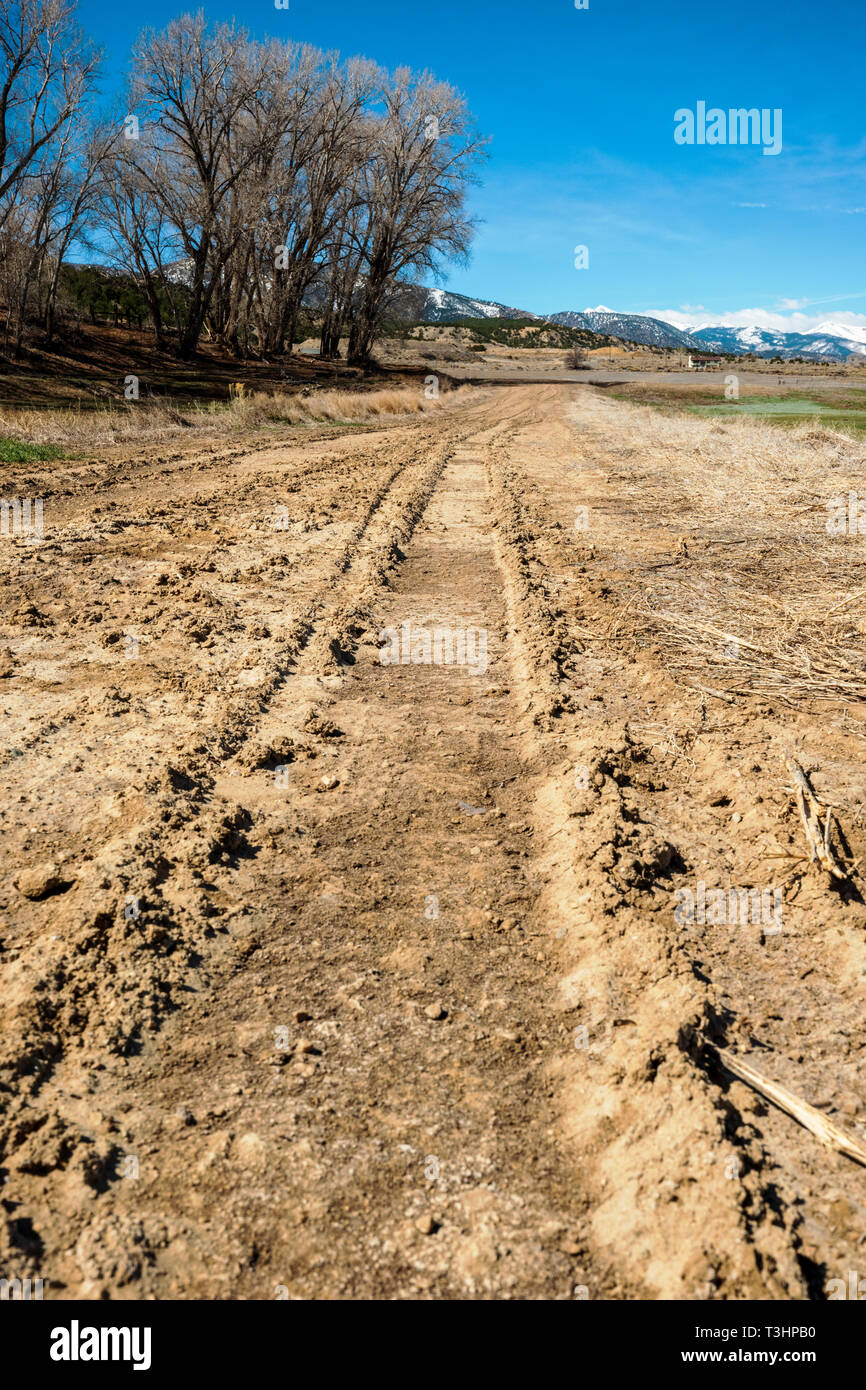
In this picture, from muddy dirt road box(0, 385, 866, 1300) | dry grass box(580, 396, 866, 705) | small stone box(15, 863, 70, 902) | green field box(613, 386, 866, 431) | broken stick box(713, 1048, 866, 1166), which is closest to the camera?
muddy dirt road box(0, 385, 866, 1300)

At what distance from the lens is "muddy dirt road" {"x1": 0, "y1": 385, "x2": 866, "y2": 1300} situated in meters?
2.15

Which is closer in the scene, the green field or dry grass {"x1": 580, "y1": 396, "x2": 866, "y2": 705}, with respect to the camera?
dry grass {"x1": 580, "y1": 396, "x2": 866, "y2": 705}

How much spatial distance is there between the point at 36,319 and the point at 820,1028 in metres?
37.1

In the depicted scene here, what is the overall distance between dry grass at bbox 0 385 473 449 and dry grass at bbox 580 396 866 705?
8.54 m

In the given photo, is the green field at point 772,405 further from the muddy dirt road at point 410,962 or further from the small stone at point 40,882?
the small stone at point 40,882

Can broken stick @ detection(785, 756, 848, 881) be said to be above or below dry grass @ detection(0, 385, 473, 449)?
below

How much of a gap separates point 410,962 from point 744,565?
651cm

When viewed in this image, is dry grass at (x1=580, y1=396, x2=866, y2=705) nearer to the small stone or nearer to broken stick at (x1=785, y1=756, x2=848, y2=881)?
broken stick at (x1=785, y1=756, x2=848, y2=881)

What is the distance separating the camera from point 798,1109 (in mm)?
2506

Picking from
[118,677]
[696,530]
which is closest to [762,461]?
[696,530]

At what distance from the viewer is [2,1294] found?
77.9 inches

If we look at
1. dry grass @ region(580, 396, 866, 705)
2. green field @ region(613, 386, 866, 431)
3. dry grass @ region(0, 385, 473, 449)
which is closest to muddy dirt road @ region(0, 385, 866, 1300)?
dry grass @ region(580, 396, 866, 705)

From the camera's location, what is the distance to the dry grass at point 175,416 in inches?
602
